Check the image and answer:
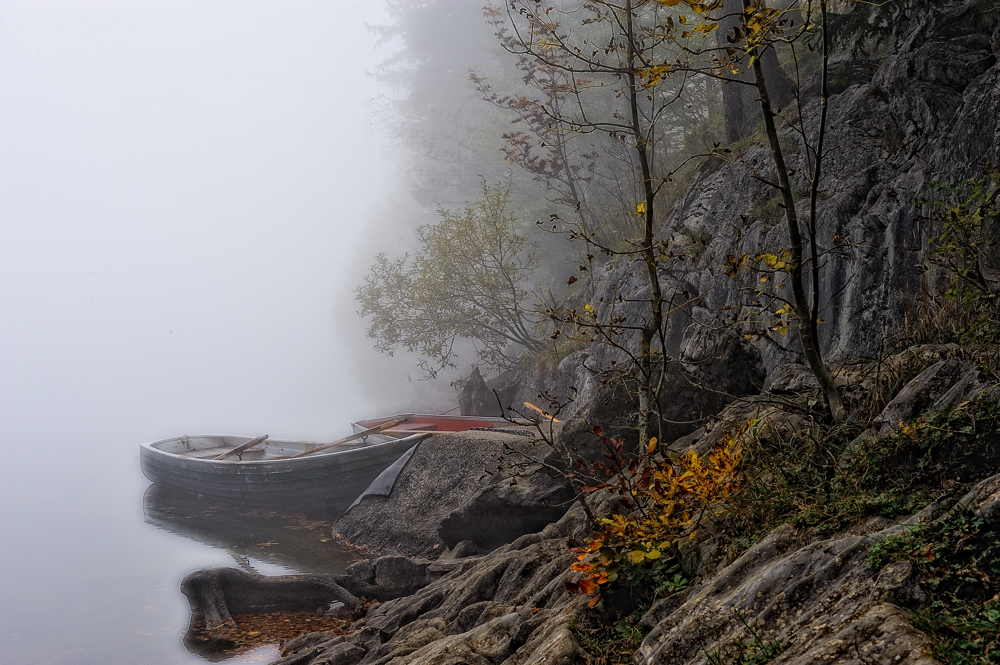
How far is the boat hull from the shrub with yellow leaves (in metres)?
11.1

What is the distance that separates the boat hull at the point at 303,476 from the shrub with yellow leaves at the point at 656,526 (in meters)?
11.1

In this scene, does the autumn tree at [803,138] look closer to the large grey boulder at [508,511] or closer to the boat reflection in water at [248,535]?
the large grey boulder at [508,511]

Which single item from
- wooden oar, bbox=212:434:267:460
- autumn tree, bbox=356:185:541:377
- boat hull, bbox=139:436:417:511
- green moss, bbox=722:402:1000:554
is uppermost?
autumn tree, bbox=356:185:541:377

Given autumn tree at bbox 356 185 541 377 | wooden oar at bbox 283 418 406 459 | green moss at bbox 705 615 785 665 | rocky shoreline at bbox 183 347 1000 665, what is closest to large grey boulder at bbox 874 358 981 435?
rocky shoreline at bbox 183 347 1000 665

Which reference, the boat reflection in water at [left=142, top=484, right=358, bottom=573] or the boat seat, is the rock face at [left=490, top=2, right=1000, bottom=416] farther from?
the boat seat

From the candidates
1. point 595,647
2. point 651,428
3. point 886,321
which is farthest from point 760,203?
point 595,647

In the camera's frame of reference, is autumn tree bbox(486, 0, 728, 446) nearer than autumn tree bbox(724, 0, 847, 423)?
No

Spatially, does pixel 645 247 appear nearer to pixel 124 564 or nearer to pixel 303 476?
pixel 303 476

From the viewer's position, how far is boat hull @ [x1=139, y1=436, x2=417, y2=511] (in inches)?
607

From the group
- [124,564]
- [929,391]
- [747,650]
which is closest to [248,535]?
[124,564]

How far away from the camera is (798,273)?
4.42m

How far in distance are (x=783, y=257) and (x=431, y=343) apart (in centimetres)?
1971

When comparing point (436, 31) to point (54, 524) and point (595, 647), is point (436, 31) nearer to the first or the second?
point (54, 524)

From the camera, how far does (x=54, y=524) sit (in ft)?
71.0
